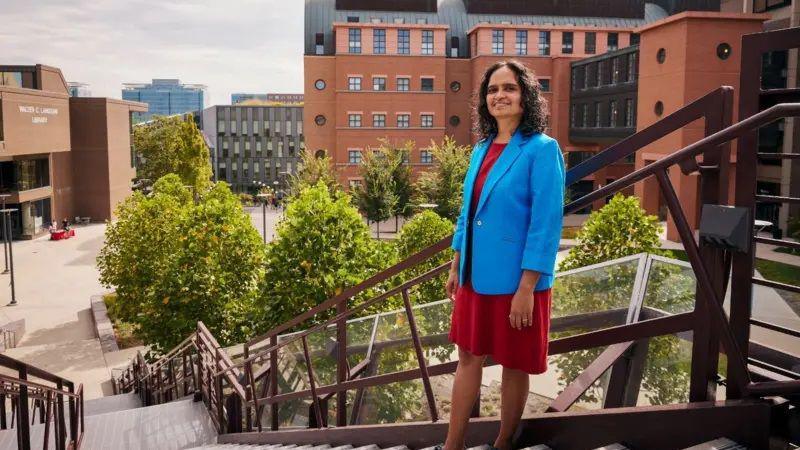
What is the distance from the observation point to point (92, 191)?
5194cm

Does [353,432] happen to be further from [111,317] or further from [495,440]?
[111,317]

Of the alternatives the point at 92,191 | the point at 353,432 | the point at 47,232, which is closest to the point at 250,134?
the point at 92,191

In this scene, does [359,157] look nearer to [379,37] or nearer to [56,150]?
[379,37]

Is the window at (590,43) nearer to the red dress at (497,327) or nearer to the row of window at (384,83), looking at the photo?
the row of window at (384,83)

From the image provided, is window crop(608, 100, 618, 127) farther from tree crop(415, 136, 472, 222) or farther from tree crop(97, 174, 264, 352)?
tree crop(97, 174, 264, 352)

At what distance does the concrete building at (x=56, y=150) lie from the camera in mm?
41250

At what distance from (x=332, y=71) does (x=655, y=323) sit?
4650 centimetres

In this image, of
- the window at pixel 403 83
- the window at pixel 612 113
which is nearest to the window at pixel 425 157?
the window at pixel 403 83

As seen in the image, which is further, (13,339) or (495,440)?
(13,339)

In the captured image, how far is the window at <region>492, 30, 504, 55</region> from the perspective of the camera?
48094 mm

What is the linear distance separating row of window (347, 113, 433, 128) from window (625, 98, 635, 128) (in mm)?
15012

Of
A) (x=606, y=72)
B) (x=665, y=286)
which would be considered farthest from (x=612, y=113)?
(x=665, y=286)

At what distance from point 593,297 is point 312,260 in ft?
27.5

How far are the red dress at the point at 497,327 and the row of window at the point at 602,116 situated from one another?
35.6 meters
